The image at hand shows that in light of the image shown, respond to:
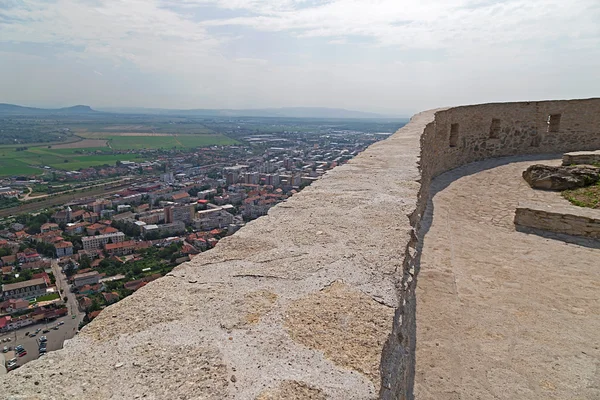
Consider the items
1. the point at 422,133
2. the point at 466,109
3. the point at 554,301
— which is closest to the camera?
the point at 554,301

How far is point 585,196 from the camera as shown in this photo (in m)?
5.25

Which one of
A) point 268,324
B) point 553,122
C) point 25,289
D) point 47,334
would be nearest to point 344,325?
point 268,324

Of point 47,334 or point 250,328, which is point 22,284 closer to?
point 47,334

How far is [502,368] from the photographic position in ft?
7.55

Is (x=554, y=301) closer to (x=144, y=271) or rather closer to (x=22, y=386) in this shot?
A: (x=22, y=386)

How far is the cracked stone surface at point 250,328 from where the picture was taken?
1082 millimetres

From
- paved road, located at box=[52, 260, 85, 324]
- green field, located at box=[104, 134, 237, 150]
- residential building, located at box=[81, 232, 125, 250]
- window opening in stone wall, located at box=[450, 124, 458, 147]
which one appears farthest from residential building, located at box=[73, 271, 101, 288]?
green field, located at box=[104, 134, 237, 150]

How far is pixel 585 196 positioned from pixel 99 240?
1712cm

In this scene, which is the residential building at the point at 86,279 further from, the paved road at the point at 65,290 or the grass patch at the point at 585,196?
the grass patch at the point at 585,196

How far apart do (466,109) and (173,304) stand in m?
7.92

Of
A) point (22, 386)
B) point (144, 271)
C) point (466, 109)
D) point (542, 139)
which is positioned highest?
point (466, 109)

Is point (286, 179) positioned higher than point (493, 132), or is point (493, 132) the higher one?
point (493, 132)

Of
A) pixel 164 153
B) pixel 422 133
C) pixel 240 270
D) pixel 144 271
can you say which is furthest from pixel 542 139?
pixel 164 153

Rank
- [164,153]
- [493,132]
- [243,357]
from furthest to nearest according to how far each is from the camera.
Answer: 1. [164,153]
2. [493,132]
3. [243,357]
